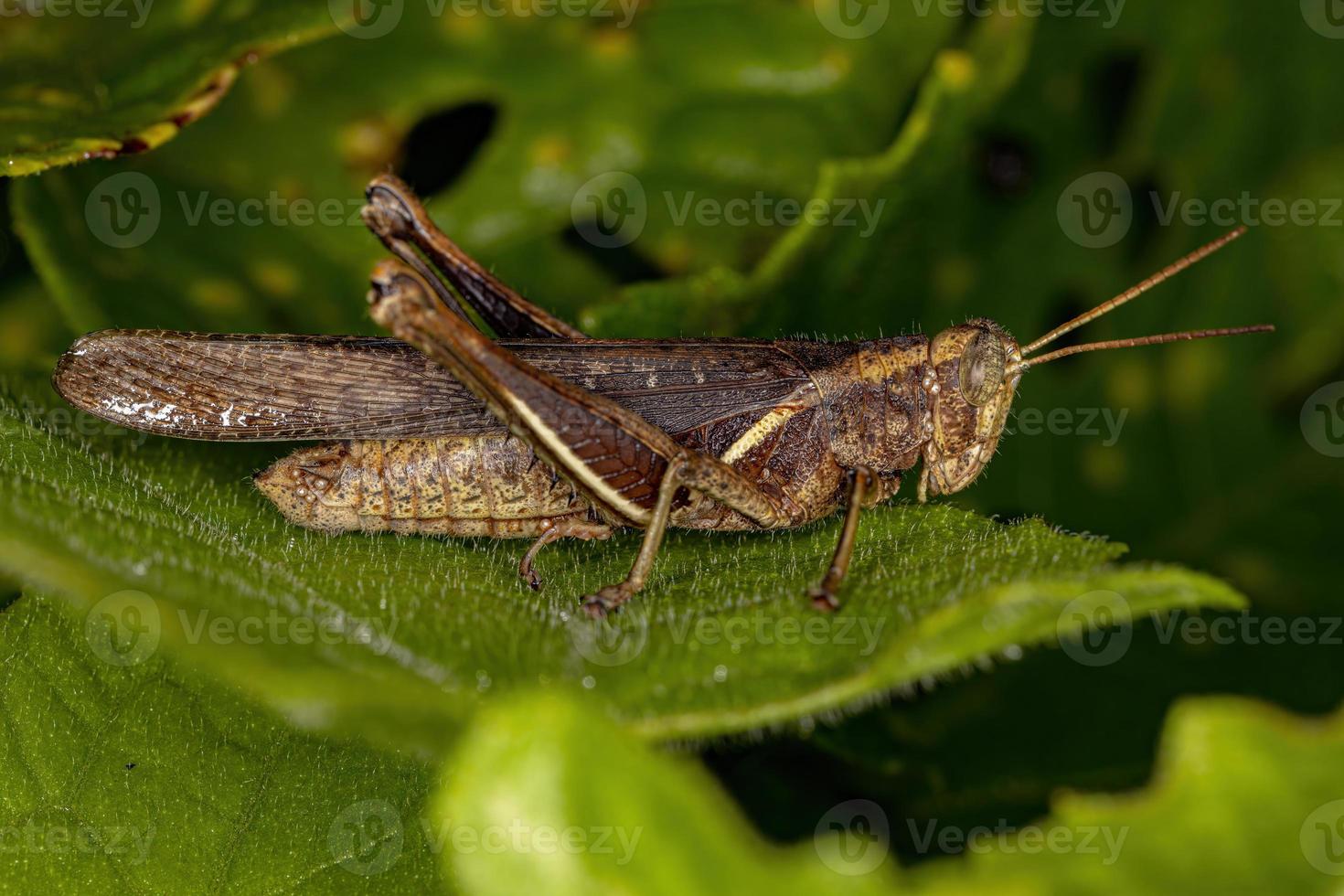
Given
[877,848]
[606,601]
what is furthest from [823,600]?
[877,848]

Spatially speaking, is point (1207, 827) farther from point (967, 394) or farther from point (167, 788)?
point (967, 394)

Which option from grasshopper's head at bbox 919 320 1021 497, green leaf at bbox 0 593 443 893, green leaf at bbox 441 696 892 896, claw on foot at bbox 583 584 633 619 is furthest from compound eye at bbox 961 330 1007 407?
green leaf at bbox 441 696 892 896

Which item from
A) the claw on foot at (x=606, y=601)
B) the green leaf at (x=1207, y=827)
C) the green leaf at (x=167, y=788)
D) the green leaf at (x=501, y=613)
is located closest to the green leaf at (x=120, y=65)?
the green leaf at (x=501, y=613)

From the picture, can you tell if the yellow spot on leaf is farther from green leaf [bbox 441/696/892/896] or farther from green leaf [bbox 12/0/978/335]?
green leaf [bbox 441/696/892/896]

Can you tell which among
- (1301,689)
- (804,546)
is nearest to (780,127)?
(804,546)

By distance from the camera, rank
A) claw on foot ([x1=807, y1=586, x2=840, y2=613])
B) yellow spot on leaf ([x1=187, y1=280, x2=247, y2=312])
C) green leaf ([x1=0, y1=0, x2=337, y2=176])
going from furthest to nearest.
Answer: yellow spot on leaf ([x1=187, y1=280, x2=247, y2=312]) → green leaf ([x1=0, y1=0, x2=337, y2=176]) → claw on foot ([x1=807, y1=586, x2=840, y2=613])

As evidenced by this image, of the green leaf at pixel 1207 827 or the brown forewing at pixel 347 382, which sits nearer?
the green leaf at pixel 1207 827

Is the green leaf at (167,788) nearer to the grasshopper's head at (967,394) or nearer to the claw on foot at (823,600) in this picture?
Result: the claw on foot at (823,600)
